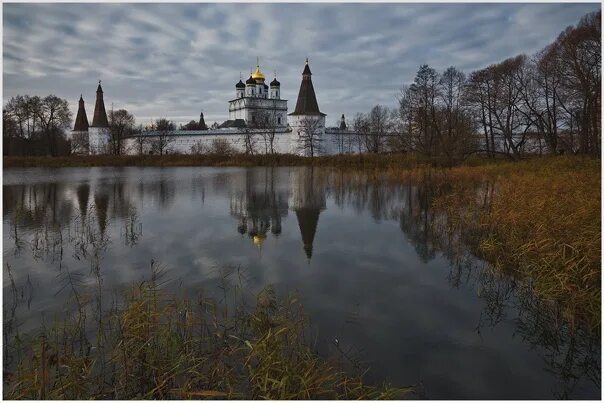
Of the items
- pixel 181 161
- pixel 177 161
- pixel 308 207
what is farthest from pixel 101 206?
pixel 177 161

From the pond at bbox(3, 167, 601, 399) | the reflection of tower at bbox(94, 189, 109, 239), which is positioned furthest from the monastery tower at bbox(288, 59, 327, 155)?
Answer: the pond at bbox(3, 167, 601, 399)

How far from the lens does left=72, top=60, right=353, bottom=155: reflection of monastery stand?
6216 cm

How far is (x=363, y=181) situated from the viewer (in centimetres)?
1873

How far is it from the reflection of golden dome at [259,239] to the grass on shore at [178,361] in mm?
3380

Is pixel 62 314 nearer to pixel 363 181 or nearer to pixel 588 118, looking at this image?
pixel 363 181

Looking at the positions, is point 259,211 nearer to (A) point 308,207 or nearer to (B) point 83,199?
(A) point 308,207

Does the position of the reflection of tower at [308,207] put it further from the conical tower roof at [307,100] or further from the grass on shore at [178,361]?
the conical tower roof at [307,100]

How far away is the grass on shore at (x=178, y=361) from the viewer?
120 inches

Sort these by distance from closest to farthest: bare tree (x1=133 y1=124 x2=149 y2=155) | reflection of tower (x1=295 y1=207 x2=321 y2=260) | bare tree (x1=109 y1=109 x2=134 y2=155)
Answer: reflection of tower (x1=295 y1=207 x2=321 y2=260), bare tree (x1=109 y1=109 x2=134 y2=155), bare tree (x1=133 y1=124 x2=149 y2=155)

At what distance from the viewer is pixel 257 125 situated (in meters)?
64.9

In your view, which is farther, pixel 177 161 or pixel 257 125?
pixel 257 125

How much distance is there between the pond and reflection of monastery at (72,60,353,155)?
1944 inches

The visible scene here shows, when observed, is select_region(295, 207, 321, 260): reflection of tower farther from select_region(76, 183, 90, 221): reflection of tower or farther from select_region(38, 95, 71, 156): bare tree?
select_region(38, 95, 71, 156): bare tree

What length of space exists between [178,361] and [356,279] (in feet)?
9.41
